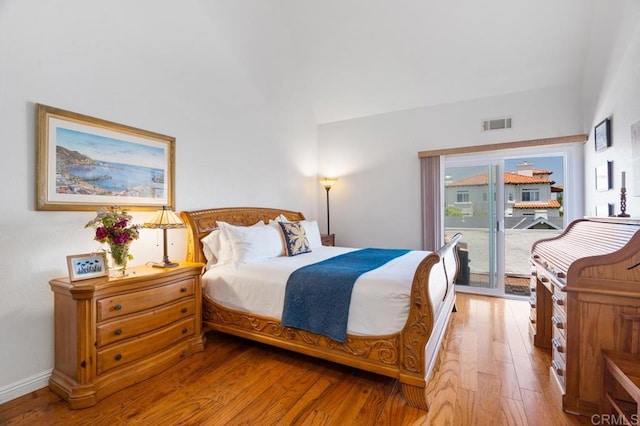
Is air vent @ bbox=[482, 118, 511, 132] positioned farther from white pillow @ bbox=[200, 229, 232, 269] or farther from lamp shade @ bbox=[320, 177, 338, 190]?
white pillow @ bbox=[200, 229, 232, 269]

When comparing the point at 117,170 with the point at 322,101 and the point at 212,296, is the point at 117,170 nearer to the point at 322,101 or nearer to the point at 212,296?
the point at 212,296

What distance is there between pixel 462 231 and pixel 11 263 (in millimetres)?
4763

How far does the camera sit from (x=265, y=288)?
2.33 meters

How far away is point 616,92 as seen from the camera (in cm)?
263

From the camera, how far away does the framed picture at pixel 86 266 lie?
1.85 meters

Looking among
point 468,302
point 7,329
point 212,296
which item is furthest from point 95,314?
point 468,302

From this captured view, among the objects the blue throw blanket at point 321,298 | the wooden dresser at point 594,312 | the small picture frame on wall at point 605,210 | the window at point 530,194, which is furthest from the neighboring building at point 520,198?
the blue throw blanket at point 321,298

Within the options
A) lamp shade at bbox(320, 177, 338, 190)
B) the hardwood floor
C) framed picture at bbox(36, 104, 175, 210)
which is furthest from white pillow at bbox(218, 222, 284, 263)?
lamp shade at bbox(320, 177, 338, 190)

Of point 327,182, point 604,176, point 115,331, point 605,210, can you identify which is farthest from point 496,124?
point 115,331

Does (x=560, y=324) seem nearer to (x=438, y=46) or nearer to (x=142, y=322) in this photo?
(x=142, y=322)

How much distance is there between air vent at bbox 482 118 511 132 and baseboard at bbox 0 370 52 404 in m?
5.13

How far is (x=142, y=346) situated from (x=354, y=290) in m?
1.57

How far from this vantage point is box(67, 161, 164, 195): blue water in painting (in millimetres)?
2188
